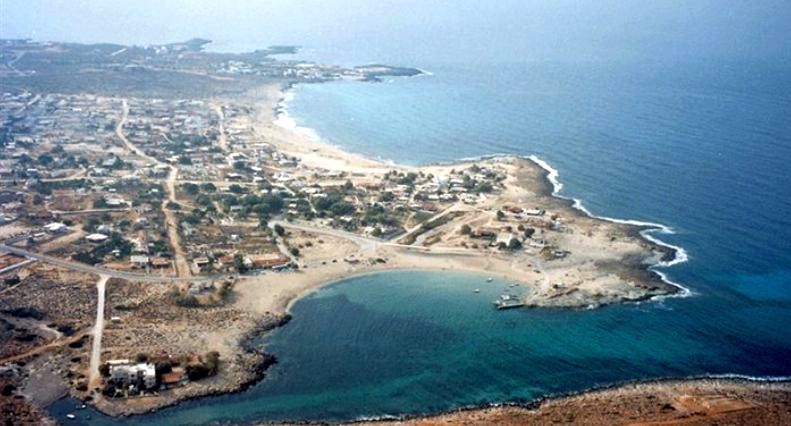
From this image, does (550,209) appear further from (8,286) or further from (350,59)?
(350,59)

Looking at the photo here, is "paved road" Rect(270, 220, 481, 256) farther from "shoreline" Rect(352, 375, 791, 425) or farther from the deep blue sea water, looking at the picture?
"shoreline" Rect(352, 375, 791, 425)

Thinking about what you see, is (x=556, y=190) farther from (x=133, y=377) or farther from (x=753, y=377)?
(x=133, y=377)

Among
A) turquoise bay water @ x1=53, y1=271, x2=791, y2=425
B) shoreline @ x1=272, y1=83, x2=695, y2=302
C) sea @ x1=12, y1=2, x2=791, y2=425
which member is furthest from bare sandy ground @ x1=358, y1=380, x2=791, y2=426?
shoreline @ x1=272, y1=83, x2=695, y2=302

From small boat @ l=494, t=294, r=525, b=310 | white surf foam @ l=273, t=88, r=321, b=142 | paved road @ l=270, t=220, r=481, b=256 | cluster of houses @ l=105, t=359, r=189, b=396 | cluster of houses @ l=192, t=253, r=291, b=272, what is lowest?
cluster of houses @ l=105, t=359, r=189, b=396

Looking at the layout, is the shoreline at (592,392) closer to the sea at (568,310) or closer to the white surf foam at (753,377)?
the white surf foam at (753,377)

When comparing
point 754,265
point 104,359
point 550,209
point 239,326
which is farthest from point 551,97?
point 104,359

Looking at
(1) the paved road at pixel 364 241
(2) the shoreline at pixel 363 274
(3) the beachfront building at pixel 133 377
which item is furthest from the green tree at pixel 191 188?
(3) the beachfront building at pixel 133 377

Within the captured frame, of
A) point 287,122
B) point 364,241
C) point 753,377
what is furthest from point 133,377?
point 287,122
